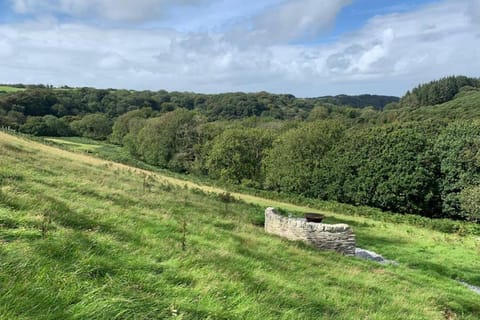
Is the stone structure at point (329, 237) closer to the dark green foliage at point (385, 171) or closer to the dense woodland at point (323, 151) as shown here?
the dense woodland at point (323, 151)

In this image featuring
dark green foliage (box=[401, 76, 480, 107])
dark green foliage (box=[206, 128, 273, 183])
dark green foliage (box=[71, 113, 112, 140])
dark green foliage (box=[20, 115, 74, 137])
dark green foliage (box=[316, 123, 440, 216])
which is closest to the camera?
dark green foliage (box=[316, 123, 440, 216])

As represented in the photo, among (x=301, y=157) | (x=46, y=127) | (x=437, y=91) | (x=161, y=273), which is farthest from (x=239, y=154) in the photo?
(x=437, y=91)

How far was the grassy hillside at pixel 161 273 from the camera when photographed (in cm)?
471

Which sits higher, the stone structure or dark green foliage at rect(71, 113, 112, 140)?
dark green foliage at rect(71, 113, 112, 140)

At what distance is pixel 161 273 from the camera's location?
6535 millimetres

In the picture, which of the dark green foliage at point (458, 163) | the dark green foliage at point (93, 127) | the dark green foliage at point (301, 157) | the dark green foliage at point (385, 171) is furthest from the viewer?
the dark green foliage at point (93, 127)

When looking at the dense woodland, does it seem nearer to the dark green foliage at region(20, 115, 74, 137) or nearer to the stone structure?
the dark green foliage at region(20, 115, 74, 137)

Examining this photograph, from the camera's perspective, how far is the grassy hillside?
4711mm

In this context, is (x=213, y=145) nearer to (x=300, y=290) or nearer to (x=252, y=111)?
(x=300, y=290)

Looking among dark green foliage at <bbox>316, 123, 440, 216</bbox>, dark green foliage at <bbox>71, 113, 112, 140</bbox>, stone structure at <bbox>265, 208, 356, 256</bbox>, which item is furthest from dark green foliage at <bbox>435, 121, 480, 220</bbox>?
dark green foliage at <bbox>71, 113, 112, 140</bbox>

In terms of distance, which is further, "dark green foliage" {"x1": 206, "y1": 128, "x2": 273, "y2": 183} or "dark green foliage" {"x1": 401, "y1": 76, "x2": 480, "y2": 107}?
"dark green foliage" {"x1": 401, "y1": 76, "x2": 480, "y2": 107}

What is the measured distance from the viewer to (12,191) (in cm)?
963

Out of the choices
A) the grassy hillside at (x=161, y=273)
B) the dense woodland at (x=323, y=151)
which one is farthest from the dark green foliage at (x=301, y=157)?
the grassy hillside at (x=161, y=273)

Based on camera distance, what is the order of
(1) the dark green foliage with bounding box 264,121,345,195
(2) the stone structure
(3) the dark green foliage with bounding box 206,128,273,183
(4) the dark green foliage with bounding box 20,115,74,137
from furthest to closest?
(4) the dark green foliage with bounding box 20,115,74,137 < (3) the dark green foliage with bounding box 206,128,273,183 < (1) the dark green foliage with bounding box 264,121,345,195 < (2) the stone structure
